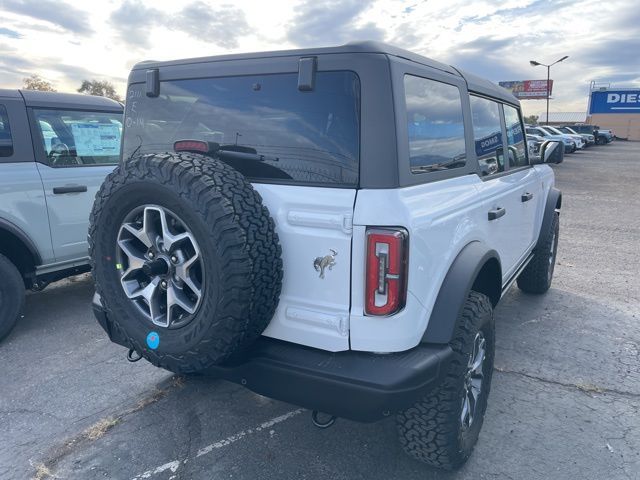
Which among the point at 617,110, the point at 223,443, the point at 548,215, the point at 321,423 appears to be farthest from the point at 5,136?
the point at 617,110

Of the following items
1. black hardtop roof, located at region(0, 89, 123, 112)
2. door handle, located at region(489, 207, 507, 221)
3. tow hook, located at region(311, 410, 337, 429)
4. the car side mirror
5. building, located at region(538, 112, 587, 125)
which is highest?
building, located at region(538, 112, 587, 125)

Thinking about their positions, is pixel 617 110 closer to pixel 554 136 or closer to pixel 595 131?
pixel 595 131

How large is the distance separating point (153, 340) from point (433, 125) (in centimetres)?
166

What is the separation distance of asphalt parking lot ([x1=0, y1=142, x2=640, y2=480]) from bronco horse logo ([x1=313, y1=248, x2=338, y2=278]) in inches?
44.8

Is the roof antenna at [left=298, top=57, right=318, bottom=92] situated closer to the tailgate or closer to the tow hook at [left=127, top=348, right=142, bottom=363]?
the tailgate

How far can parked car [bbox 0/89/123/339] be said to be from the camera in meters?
3.95

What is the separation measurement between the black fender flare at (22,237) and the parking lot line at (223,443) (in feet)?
8.04

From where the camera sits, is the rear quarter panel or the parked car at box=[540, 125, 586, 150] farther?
the parked car at box=[540, 125, 586, 150]

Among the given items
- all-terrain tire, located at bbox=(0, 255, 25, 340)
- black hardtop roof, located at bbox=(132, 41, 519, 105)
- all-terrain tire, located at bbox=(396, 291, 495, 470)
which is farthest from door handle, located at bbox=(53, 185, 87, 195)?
all-terrain tire, located at bbox=(396, 291, 495, 470)

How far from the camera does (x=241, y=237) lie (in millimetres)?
1923

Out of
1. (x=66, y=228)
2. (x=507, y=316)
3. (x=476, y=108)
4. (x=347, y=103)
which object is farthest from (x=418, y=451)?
(x=66, y=228)

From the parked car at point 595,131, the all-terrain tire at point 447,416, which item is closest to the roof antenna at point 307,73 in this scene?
the all-terrain tire at point 447,416

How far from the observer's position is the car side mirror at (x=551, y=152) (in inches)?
175

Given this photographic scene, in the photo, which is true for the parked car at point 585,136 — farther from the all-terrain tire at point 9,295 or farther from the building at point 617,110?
the all-terrain tire at point 9,295
